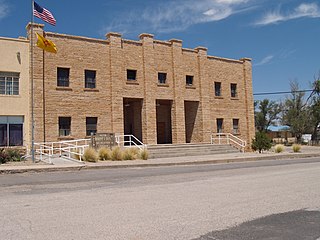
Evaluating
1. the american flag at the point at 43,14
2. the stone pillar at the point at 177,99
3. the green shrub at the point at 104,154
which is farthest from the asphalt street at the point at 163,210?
the stone pillar at the point at 177,99

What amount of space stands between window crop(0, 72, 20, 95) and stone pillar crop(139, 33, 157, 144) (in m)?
9.86

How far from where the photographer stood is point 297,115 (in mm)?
56500

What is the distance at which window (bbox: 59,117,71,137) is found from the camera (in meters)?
27.6

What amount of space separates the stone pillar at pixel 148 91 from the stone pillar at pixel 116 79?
6.81 feet

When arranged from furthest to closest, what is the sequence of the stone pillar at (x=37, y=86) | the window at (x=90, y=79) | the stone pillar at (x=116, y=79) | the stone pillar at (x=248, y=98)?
1. the stone pillar at (x=248, y=98)
2. the stone pillar at (x=116, y=79)
3. the window at (x=90, y=79)
4. the stone pillar at (x=37, y=86)

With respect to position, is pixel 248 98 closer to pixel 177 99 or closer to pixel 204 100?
pixel 204 100

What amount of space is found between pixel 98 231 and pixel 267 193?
529 centimetres

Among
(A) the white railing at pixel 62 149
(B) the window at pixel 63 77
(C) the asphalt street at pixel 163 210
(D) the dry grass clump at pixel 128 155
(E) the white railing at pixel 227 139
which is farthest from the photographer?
(E) the white railing at pixel 227 139

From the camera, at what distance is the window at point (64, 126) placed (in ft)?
90.6

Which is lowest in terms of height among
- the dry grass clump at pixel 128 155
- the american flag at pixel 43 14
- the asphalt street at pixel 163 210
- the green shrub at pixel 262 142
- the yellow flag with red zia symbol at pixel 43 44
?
the asphalt street at pixel 163 210

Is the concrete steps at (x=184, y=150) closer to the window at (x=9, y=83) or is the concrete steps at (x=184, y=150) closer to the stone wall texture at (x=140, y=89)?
the stone wall texture at (x=140, y=89)

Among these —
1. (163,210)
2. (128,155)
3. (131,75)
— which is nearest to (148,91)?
(131,75)

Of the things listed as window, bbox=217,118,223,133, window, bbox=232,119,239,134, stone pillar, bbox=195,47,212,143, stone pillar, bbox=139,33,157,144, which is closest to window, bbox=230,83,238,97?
window, bbox=232,119,239,134

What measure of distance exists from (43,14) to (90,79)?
784 cm
